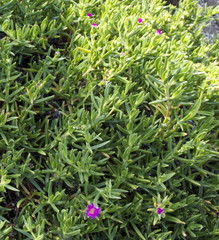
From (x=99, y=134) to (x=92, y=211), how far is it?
35 centimetres

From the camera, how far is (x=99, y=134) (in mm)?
1645

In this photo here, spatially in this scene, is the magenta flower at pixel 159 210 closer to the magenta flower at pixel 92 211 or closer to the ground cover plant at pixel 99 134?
the ground cover plant at pixel 99 134

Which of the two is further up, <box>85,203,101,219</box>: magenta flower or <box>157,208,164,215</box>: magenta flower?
<box>85,203,101,219</box>: magenta flower

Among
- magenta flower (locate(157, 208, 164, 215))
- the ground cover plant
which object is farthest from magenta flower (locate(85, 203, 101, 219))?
magenta flower (locate(157, 208, 164, 215))

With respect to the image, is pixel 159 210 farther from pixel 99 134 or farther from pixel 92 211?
pixel 99 134

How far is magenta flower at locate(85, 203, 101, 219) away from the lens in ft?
5.22

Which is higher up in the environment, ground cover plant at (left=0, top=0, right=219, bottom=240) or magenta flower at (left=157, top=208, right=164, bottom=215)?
ground cover plant at (left=0, top=0, right=219, bottom=240)

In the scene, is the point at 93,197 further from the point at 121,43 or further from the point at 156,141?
the point at 121,43

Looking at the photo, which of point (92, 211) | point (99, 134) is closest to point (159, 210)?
point (92, 211)

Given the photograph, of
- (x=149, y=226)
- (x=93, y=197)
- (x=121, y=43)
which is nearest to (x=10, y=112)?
(x=93, y=197)

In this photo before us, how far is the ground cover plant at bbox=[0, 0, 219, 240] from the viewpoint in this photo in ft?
5.30

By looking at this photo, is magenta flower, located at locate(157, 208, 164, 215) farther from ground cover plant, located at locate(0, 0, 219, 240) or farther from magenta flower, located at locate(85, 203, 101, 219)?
magenta flower, located at locate(85, 203, 101, 219)

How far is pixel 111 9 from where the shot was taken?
2395mm

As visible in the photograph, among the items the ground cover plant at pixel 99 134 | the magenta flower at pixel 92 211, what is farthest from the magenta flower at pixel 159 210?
the magenta flower at pixel 92 211
